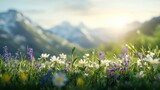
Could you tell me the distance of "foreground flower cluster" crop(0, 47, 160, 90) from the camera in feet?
18.0

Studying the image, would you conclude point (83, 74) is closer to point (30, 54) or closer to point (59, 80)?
point (30, 54)

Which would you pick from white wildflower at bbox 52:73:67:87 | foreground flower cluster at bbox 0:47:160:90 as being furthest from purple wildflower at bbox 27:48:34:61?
white wildflower at bbox 52:73:67:87

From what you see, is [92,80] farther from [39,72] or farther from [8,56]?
[8,56]

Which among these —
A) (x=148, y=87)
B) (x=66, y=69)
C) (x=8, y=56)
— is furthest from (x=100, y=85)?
(x=8, y=56)

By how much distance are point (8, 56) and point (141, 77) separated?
13.4 feet

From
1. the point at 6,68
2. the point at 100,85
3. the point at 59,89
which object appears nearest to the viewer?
the point at 59,89

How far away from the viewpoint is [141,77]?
632 centimetres

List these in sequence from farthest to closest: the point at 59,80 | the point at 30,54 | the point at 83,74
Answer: the point at 30,54, the point at 83,74, the point at 59,80

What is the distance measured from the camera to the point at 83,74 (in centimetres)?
703

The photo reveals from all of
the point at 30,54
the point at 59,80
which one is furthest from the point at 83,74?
the point at 59,80

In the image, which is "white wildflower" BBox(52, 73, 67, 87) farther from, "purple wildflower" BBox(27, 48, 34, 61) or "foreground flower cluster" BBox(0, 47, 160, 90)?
"purple wildflower" BBox(27, 48, 34, 61)

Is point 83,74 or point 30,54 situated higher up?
point 30,54

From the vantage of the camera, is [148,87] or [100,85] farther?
[100,85]

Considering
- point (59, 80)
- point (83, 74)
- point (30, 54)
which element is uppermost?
point (59, 80)
